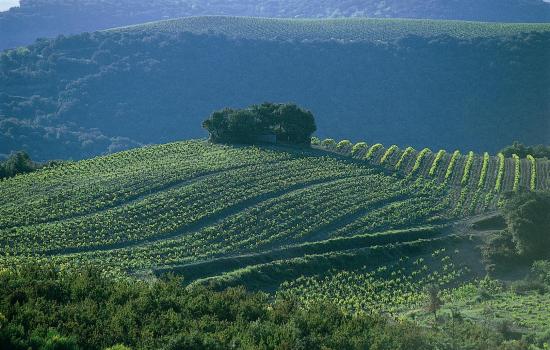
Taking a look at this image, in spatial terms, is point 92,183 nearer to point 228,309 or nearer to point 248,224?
point 248,224

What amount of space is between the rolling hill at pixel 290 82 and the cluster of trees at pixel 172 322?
317 ft

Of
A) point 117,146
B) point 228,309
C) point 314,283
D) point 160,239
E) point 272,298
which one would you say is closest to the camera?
point 228,309

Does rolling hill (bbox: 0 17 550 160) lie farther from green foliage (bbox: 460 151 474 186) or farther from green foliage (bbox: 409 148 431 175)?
green foliage (bbox: 409 148 431 175)

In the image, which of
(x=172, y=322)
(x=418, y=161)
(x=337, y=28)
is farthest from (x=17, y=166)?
(x=337, y=28)

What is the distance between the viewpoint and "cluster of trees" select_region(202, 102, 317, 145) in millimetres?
78812

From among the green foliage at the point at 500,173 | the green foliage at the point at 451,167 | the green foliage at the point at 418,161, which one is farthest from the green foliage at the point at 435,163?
the green foliage at the point at 500,173

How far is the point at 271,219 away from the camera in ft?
190

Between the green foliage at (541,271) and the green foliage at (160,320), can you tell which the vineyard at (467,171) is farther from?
the green foliage at (160,320)

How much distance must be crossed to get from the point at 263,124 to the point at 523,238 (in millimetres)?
33052

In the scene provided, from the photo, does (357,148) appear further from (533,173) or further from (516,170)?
(533,173)

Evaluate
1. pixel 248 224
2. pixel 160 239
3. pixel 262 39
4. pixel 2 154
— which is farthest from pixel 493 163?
pixel 262 39

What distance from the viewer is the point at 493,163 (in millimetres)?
76375

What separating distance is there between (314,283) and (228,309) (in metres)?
17.0

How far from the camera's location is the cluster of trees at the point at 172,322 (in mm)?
26938
